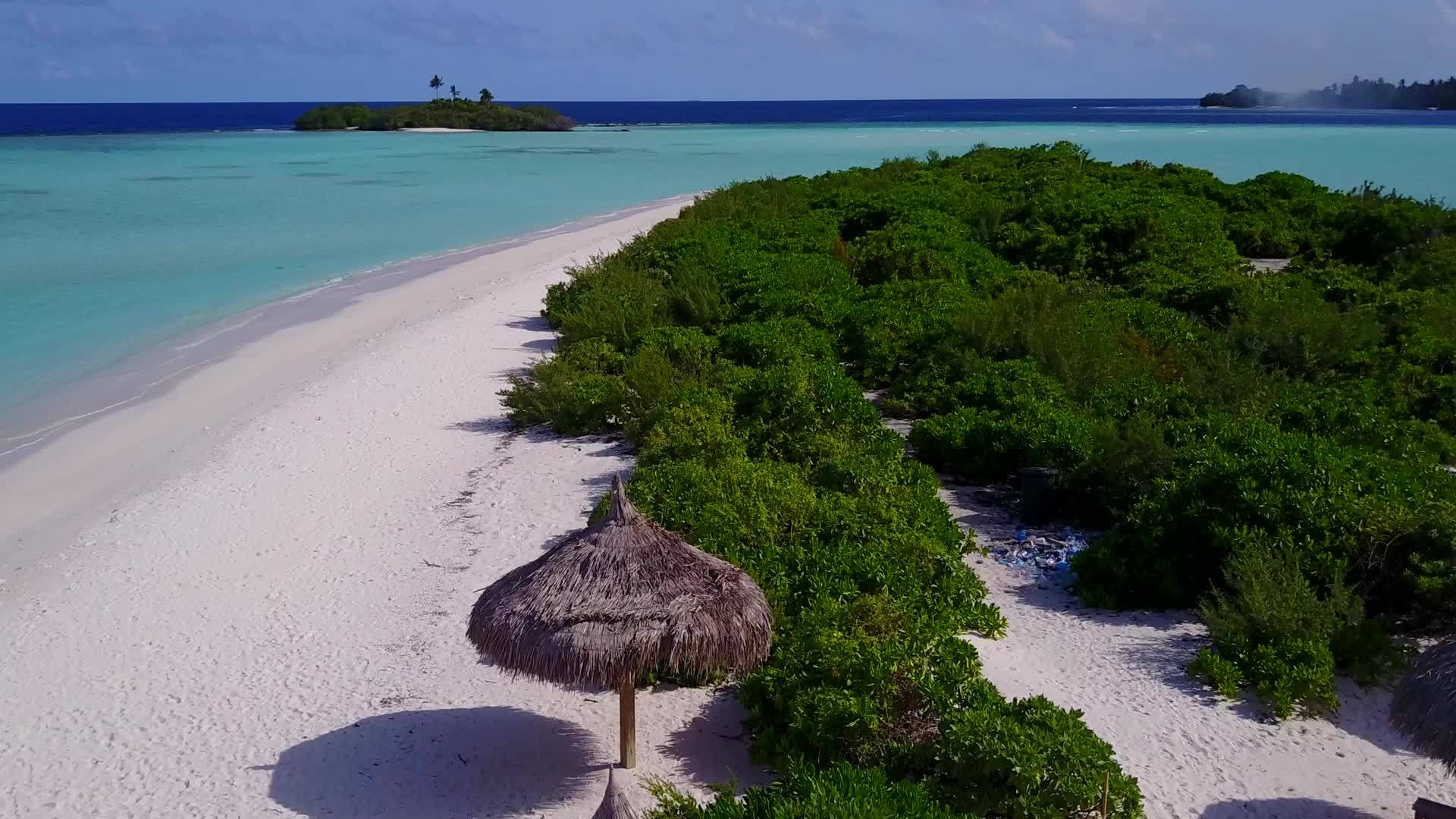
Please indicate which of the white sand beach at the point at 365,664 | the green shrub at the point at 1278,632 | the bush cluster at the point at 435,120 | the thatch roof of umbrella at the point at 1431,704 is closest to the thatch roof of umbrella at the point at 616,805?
the white sand beach at the point at 365,664

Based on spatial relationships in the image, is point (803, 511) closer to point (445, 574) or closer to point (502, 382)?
point (445, 574)

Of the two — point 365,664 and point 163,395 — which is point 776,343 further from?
point 163,395

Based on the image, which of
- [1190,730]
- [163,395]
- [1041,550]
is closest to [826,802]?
[1190,730]

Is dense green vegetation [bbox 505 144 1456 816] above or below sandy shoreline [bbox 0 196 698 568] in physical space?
above

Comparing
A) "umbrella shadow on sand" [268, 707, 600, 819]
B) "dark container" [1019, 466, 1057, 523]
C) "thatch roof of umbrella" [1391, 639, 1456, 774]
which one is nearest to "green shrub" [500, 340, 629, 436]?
"dark container" [1019, 466, 1057, 523]

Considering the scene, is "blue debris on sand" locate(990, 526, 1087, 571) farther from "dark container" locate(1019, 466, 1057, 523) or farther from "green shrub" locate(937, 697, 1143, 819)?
"green shrub" locate(937, 697, 1143, 819)

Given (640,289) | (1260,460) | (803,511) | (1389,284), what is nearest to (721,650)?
(803,511)

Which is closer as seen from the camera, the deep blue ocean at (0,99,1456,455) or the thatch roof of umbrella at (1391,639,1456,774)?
the thatch roof of umbrella at (1391,639,1456,774)
